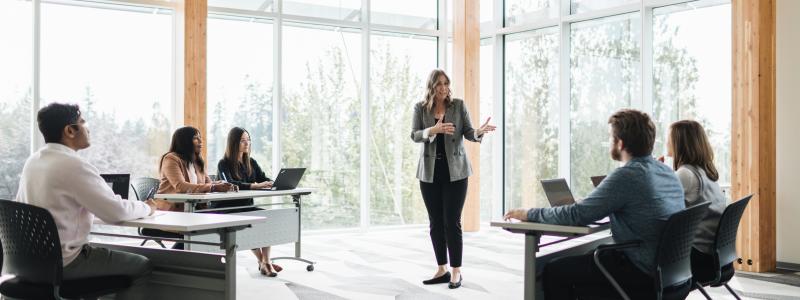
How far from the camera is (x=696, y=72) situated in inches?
263

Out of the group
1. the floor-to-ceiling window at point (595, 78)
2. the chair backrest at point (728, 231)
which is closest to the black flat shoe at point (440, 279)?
the chair backrest at point (728, 231)

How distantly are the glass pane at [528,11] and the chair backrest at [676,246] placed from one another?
19.1 feet

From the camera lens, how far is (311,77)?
26.8 feet

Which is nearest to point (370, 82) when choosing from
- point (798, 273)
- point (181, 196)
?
point (181, 196)

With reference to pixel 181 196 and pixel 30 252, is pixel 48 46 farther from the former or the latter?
pixel 30 252

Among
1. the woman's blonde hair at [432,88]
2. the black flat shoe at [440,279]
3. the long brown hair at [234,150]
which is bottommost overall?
the black flat shoe at [440,279]

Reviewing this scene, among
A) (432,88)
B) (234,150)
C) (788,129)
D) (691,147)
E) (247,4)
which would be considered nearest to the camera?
(691,147)

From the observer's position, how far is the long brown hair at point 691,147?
3510 mm

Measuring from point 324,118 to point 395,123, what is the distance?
3.45 feet

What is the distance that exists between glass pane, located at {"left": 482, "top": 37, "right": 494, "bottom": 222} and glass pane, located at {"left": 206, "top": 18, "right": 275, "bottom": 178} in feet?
10.1

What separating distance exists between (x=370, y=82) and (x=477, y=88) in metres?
1.40

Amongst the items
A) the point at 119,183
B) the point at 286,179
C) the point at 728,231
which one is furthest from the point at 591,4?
the point at 119,183

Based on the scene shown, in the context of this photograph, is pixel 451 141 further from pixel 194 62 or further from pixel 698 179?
pixel 194 62

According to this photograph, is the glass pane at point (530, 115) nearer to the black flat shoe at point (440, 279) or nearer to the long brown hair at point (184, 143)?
the black flat shoe at point (440, 279)
